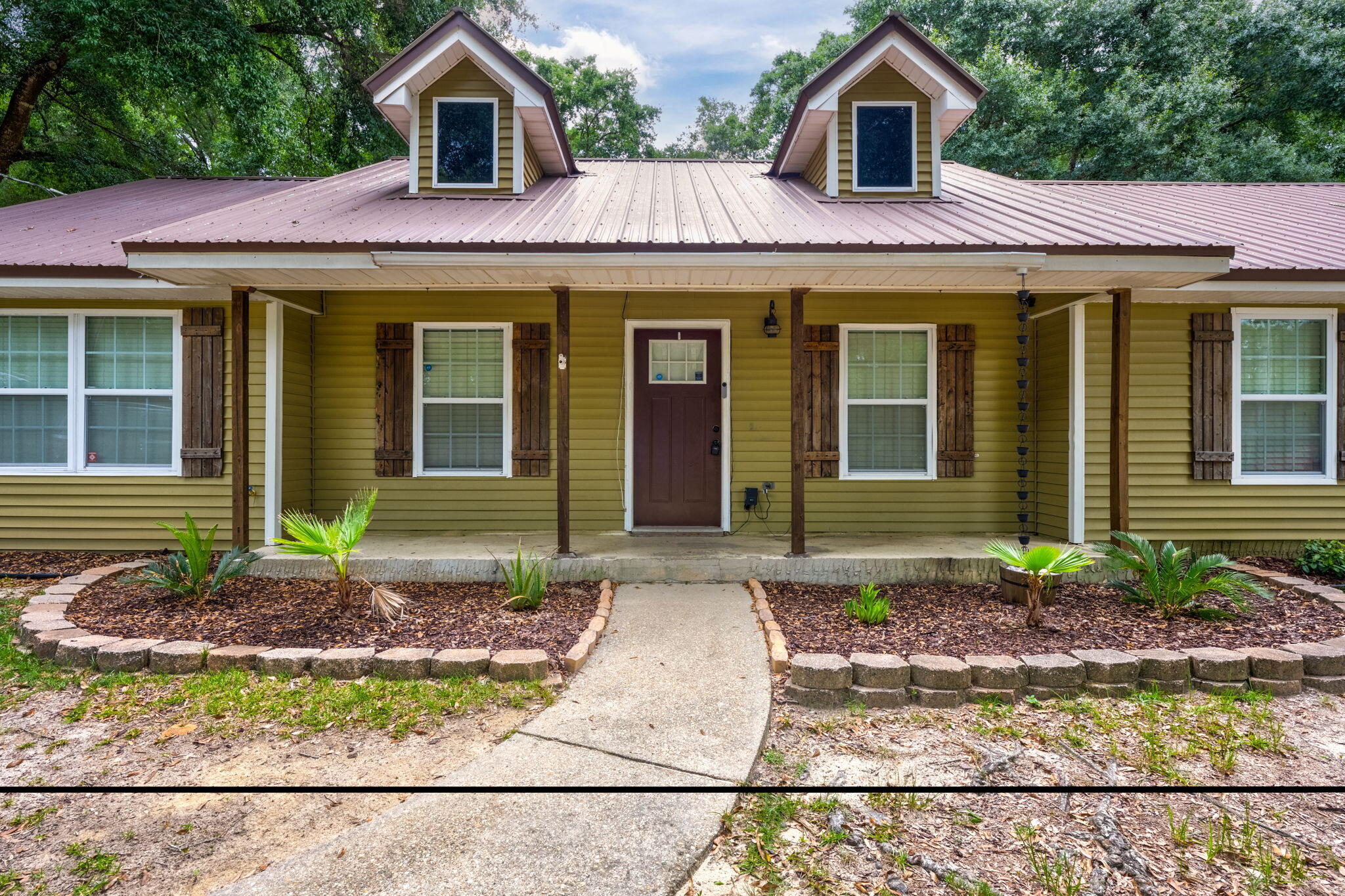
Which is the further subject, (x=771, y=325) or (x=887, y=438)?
(x=887, y=438)

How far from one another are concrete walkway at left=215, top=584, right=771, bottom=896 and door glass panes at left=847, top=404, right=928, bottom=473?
341cm

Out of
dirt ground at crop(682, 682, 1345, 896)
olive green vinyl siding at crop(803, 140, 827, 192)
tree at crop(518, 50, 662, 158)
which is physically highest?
tree at crop(518, 50, 662, 158)

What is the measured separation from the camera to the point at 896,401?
22.4 ft

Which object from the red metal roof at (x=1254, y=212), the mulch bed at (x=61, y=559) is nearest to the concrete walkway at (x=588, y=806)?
the mulch bed at (x=61, y=559)

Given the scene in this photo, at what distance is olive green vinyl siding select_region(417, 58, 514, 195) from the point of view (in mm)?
6711

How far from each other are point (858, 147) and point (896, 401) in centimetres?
257

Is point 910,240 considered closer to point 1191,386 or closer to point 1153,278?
point 1153,278

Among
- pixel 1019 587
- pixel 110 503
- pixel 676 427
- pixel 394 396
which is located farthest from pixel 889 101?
pixel 110 503

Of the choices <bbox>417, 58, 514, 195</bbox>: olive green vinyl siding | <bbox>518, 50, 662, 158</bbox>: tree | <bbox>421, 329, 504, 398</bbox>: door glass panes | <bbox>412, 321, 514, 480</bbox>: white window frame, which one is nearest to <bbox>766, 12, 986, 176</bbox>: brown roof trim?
<bbox>417, 58, 514, 195</bbox>: olive green vinyl siding

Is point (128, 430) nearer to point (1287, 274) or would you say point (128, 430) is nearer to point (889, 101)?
point (889, 101)

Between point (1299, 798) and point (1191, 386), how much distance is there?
180 inches

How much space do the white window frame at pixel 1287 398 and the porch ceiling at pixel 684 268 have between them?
1.41 meters

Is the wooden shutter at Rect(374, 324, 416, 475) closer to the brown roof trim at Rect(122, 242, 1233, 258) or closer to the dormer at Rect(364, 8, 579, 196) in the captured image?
the dormer at Rect(364, 8, 579, 196)

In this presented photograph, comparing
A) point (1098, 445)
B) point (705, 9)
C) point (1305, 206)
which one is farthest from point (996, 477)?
point (705, 9)
